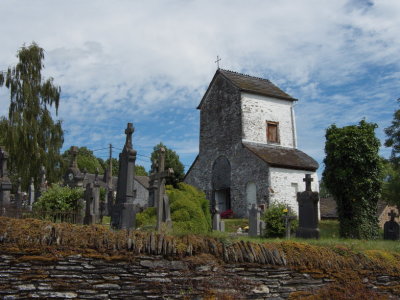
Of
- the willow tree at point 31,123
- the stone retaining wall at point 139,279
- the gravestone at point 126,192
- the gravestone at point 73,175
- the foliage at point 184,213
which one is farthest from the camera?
the willow tree at point 31,123

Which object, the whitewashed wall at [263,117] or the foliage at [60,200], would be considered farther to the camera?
the whitewashed wall at [263,117]

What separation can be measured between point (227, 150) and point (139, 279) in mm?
23245

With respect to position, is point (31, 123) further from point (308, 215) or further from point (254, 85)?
point (308, 215)

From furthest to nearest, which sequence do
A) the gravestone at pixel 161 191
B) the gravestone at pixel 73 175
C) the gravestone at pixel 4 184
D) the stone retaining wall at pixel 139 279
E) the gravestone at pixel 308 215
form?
the gravestone at pixel 73 175 → the gravestone at pixel 4 184 → the gravestone at pixel 308 215 → the gravestone at pixel 161 191 → the stone retaining wall at pixel 139 279

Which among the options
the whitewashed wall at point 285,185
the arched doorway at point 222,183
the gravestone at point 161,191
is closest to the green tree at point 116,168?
the arched doorway at point 222,183

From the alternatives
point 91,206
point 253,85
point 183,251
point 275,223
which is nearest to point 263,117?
point 253,85

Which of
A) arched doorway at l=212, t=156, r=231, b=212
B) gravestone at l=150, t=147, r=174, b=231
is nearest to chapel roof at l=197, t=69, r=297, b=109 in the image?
arched doorway at l=212, t=156, r=231, b=212

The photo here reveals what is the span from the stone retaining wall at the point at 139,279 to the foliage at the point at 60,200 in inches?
343

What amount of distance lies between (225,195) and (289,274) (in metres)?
22.5

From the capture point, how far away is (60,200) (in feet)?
49.4

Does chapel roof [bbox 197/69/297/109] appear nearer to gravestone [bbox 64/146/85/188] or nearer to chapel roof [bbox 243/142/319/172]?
chapel roof [bbox 243/142/319/172]

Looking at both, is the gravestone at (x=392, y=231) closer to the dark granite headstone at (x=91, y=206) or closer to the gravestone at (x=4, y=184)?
the dark granite headstone at (x=91, y=206)

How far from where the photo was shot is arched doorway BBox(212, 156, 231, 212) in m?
29.7

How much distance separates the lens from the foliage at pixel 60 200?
14.9 meters
